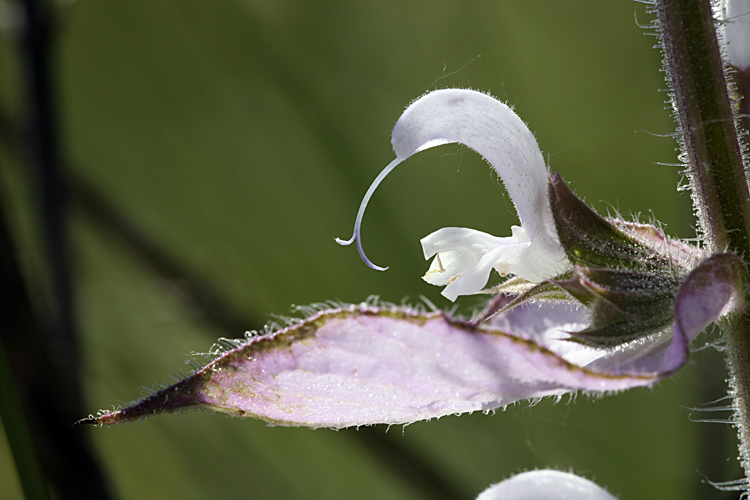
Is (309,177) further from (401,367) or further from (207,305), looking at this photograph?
(401,367)

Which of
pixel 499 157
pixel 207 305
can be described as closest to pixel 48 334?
pixel 207 305

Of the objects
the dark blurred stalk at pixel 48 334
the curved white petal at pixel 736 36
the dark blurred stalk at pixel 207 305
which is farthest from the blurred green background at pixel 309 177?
the curved white petal at pixel 736 36

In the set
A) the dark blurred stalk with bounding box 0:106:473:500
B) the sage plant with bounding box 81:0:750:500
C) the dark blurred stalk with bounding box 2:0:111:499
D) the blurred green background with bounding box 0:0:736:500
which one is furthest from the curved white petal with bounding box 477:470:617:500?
the blurred green background with bounding box 0:0:736:500

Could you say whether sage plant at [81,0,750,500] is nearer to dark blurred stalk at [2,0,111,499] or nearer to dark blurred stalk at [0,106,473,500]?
dark blurred stalk at [2,0,111,499]

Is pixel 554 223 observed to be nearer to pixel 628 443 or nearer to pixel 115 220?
pixel 115 220

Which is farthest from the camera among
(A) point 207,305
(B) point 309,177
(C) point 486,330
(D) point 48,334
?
(B) point 309,177

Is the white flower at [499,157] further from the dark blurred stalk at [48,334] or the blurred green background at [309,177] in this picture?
the blurred green background at [309,177]

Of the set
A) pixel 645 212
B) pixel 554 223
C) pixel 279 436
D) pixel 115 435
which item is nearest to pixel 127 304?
pixel 115 435
